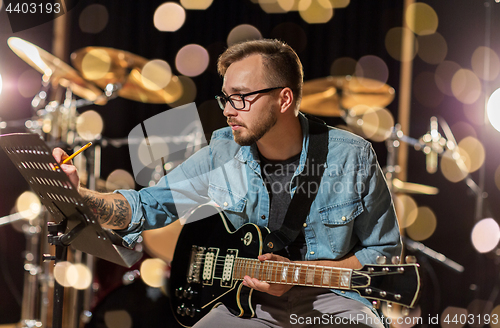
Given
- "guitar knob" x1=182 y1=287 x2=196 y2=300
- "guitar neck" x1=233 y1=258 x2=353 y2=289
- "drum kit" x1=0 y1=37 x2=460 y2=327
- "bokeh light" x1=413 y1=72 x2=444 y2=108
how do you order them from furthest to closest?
1. "bokeh light" x1=413 y1=72 x2=444 y2=108
2. "drum kit" x1=0 y1=37 x2=460 y2=327
3. "guitar knob" x1=182 y1=287 x2=196 y2=300
4. "guitar neck" x1=233 y1=258 x2=353 y2=289

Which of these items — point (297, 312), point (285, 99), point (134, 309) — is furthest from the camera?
point (134, 309)

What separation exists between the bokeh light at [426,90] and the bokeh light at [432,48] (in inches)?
5.3

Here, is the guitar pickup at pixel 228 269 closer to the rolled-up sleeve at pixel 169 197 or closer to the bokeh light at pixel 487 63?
the rolled-up sleeve at pixel 169 197

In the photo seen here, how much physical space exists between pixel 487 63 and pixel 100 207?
3.25 meters

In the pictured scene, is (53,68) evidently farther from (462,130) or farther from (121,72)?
(462,130)

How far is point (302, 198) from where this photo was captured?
1.80 metres

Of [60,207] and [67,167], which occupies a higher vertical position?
[67,167]

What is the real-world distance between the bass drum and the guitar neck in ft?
4.28

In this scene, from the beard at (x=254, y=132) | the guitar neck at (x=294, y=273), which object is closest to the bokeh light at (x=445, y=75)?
the beard at (x=254, y=132)

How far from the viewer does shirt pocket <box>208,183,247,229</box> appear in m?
1.91

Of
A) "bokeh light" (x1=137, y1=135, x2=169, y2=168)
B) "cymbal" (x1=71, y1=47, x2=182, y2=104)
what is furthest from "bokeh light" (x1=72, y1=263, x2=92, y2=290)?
"cymbal" (x1=71, y1=47, x2=182, y2=104)

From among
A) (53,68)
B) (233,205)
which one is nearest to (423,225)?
(233,205)

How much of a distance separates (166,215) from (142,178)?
5.35 ft

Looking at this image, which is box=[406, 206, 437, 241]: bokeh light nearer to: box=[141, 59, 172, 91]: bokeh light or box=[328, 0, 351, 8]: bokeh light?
box=[328, 0, 351, 8]: bokeh light
